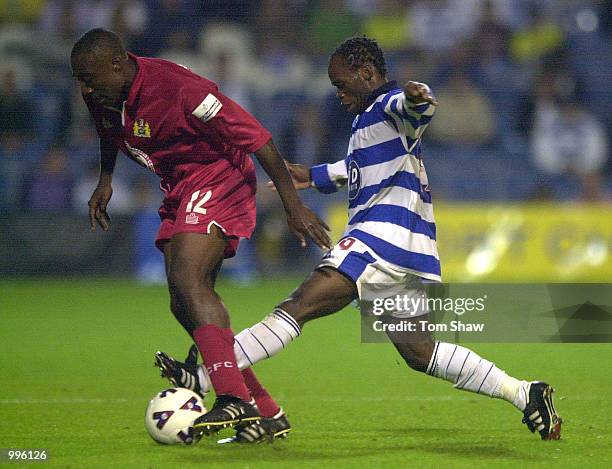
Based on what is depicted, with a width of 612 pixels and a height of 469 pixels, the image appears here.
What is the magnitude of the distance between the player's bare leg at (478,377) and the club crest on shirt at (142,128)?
1.40 meters

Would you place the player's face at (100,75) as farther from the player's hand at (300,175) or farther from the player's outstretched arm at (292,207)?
the player's hand at (300,175)

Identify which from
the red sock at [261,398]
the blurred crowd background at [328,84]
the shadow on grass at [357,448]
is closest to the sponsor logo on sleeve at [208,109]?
the red sock at [261,398]

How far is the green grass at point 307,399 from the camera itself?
195 inches

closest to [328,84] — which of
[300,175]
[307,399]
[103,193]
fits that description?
[307,399]

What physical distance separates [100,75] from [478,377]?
2.19m

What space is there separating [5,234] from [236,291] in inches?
118

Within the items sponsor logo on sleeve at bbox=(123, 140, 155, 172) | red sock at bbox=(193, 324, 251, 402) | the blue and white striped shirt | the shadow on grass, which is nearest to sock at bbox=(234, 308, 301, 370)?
red sock at bbox=(193, 324, 251, 402)

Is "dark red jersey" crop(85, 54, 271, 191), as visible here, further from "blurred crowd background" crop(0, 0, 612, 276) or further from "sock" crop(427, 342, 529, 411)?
"blurred crowd background" crop(0, 0, 612, 276)

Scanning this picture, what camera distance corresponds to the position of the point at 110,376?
768 cm

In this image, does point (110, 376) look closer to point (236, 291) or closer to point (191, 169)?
point (191, 169)

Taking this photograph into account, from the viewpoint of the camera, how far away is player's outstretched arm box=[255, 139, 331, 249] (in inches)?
196

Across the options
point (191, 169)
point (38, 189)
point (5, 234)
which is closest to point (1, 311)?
point (5, 234)

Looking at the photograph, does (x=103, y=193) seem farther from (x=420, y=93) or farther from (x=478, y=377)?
(x=478, y=377)

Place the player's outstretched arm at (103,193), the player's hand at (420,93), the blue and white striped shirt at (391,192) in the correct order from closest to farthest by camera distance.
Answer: the player's hand at (420,93)
the blue and white striped shirt at (391,192)
the player's outstretched arm at (103,193)
